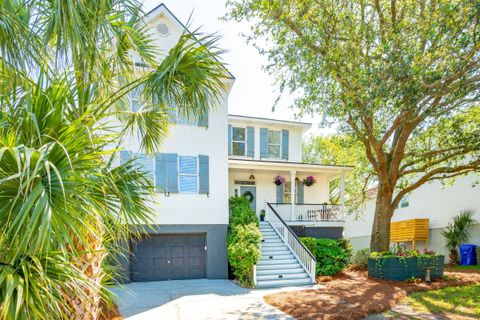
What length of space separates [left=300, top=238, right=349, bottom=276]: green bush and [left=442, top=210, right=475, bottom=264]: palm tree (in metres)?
6.41

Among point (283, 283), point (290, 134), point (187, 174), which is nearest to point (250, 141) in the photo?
point (290, 134)

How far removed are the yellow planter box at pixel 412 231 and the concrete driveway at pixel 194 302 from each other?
1041 cm

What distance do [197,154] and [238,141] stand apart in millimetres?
4752

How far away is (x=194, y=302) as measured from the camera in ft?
28.9

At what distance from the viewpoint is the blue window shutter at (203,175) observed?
12672mm

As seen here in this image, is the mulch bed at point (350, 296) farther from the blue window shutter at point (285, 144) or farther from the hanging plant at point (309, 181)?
the blue window shutter at point (285, 144)

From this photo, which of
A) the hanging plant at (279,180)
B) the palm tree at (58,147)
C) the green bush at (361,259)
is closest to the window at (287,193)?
the hanging plant at (279,180)

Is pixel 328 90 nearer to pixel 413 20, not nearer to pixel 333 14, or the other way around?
pixel 333 14

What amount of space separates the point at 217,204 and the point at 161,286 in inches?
139

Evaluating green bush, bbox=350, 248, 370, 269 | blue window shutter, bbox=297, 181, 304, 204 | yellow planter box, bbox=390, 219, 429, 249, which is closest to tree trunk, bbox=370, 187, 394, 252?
green bush, bbox=350, 248, 370, 269

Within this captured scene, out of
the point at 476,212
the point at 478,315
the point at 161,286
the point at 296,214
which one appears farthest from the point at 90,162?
the point at 476,212

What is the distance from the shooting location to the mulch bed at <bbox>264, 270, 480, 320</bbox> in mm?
7508

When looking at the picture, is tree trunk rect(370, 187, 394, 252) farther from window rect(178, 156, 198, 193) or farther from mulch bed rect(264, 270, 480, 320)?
window rect(178, 156, 198, 193)

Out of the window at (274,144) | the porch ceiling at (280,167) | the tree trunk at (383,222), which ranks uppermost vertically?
the window at (274,144)
